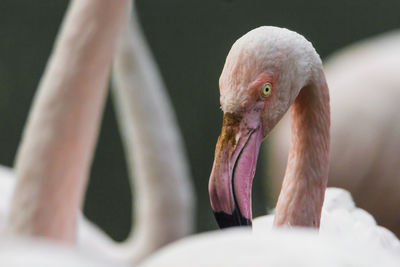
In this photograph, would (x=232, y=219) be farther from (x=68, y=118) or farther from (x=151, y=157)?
(x=151, y=157)

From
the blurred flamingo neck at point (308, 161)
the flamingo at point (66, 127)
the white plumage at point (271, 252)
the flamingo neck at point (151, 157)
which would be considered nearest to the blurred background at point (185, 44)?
the flamingo neck at point (151, 157)

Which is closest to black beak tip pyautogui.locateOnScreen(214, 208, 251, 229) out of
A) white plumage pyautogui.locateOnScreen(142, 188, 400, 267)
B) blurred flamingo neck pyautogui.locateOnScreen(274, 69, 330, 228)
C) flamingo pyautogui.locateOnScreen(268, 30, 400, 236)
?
blurred flamingo neck pyautogui.locateOnScreen(274, 69, 330, 228)

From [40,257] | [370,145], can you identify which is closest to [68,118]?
[40,257]

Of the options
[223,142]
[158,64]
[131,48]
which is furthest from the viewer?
[158,64]

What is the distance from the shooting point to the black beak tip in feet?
5.65

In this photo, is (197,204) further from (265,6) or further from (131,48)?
(131,48)

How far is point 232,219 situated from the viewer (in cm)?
173

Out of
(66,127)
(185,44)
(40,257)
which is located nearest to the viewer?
(40,257)

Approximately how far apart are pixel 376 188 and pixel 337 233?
321 centimetres

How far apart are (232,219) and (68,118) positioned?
2.26 feet

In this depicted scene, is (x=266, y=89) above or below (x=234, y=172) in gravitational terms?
above

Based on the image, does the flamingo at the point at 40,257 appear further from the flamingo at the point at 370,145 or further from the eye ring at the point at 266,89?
the flamingo at the point at 370,145

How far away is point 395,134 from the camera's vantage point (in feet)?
16.8

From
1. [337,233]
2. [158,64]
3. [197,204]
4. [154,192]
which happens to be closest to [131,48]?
[154,192]
